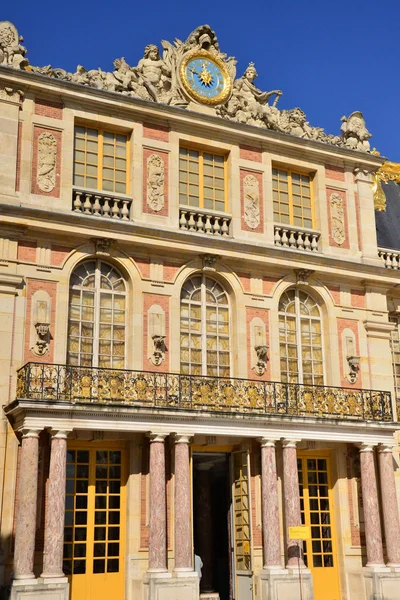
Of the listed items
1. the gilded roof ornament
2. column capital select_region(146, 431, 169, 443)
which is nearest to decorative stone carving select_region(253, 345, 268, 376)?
column capital select_region(146, 431, 169, 443)

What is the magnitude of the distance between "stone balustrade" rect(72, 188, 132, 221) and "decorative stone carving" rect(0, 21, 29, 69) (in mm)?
2957

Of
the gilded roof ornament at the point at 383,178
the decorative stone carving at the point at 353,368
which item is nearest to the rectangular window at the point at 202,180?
the decorative stone carving at the point at 353,368

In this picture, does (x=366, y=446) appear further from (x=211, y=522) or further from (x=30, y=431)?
(x=30, y=431)

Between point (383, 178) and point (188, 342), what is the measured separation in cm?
1060

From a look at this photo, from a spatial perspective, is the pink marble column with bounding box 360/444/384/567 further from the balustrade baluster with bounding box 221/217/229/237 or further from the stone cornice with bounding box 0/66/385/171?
the stone cornice with bounding box 0/66/385/171

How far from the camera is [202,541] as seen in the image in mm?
18984

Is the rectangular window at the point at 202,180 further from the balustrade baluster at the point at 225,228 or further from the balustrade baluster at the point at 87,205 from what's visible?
the balustrade baluster at the point at 87,205

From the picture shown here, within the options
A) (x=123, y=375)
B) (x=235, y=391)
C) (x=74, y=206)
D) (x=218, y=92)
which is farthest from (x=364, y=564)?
(x=218, y=92)

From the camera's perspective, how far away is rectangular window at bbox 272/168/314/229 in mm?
19500

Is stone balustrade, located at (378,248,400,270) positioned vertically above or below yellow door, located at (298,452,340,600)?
above

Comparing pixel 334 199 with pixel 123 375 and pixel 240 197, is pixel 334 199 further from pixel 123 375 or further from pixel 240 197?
pixel 123 375

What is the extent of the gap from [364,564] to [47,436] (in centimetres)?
779

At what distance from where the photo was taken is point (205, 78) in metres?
19.0

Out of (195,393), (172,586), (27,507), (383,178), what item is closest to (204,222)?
(195,393)
